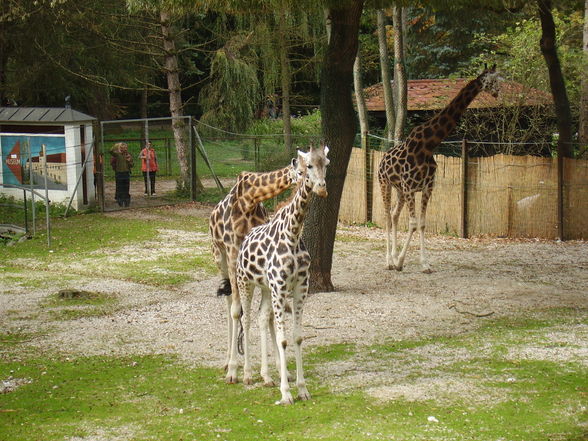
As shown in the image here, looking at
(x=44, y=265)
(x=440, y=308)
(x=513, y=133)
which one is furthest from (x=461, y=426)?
(x=513, y=133)

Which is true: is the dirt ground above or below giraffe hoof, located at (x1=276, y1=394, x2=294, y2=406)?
above

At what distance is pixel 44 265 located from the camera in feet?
51.5

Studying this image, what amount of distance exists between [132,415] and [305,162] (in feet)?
9.46

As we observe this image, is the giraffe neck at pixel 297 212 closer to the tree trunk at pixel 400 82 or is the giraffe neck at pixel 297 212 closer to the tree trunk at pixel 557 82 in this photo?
the tree trunk at pixel 557 82

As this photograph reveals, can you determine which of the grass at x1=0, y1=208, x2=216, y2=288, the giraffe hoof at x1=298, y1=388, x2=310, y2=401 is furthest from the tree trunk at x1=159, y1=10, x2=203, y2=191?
the giraffe hoof at x1=298, y1=388, x2=310, y2=401

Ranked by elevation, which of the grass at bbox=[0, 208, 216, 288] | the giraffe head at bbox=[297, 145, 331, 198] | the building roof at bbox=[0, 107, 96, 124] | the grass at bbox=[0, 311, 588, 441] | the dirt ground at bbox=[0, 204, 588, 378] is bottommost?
the grass at bbox=[0, 311, 588, 441]

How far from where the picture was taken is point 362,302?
12.3 m

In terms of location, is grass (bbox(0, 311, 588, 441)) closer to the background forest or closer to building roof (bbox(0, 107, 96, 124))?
the background forest

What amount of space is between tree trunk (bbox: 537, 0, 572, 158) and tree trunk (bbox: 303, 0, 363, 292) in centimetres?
640

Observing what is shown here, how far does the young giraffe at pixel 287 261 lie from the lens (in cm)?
800

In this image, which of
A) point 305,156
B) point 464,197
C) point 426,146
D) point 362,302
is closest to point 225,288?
point 305,156

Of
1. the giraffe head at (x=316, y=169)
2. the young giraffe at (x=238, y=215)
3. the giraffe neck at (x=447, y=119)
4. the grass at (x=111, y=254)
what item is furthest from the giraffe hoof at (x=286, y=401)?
the giraffe neck at (x=447, y=119)

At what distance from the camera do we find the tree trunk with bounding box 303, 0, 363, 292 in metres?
12.7

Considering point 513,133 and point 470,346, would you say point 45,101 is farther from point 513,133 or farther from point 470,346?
point 470,346
